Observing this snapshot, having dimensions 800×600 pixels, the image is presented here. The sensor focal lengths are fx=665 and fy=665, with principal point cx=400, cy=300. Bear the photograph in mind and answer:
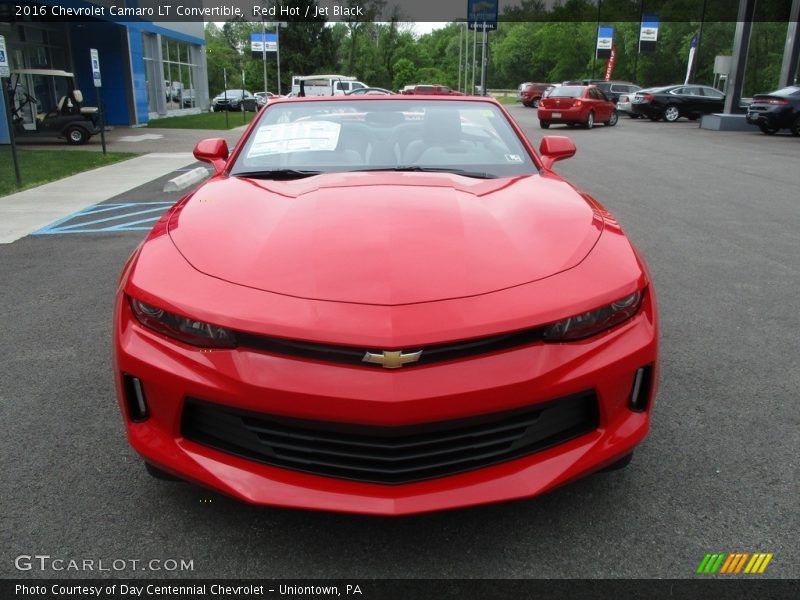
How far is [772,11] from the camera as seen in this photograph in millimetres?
50844

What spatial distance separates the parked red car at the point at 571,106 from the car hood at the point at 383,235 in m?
22.1

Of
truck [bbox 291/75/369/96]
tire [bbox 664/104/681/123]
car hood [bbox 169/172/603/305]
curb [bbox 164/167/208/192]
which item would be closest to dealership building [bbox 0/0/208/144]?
truck [bbox 291/75/369/96]

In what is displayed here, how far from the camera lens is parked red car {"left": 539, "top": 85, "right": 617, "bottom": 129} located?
77.5 ft

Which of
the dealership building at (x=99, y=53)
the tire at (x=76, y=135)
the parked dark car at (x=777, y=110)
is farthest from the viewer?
the parked dark car at (x=777, y=110)

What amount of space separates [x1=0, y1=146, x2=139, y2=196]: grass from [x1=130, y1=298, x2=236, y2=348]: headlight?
891 cm

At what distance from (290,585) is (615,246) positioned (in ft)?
5.06

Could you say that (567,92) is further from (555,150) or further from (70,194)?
(555,150)

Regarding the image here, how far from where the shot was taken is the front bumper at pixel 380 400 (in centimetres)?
181

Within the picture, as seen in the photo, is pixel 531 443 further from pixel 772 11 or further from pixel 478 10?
pixel 772 11

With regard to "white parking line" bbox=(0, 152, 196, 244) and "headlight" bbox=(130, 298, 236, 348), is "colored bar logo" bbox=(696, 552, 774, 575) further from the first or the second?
"white parking line" bbox=(0, 152, 196, 244)

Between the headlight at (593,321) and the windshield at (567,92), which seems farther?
the windshield at (567,92)

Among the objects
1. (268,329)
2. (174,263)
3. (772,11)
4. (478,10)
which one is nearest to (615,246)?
(268,329)

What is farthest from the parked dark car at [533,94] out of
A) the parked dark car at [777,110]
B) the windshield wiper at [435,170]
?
the windshield wiper at [435,170]

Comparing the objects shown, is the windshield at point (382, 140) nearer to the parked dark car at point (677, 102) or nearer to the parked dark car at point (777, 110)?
the parked dark car at point (777, 110)
